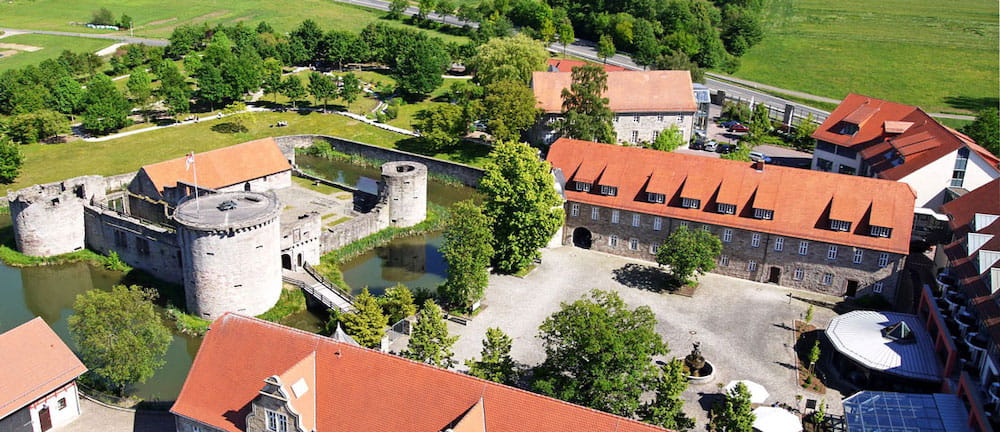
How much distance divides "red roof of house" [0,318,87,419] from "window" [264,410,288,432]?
1608 cm

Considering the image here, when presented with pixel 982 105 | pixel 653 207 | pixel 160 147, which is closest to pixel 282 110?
pixel 160 147

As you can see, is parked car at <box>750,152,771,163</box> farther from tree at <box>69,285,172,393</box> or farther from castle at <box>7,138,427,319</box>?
tree at <box>69,285,172,393</box>

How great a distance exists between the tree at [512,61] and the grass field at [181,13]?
46.4 m

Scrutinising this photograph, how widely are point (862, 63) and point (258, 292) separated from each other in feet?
410

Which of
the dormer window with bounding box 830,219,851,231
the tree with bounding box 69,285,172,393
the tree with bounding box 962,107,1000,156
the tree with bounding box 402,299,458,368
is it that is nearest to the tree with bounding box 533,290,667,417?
the tree with bounding box 402,299,458,368

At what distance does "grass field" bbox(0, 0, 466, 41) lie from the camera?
16062 cm

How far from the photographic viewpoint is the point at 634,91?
92.1 metres

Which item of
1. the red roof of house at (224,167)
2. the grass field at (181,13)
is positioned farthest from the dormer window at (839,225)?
the grass field at (181,13)

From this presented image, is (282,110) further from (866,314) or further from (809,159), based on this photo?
(866,314)

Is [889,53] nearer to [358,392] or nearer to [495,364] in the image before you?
[495,364]

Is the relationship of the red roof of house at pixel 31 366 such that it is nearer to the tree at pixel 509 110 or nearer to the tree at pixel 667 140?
the tree at pixel 509 110

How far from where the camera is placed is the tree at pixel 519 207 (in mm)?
58969

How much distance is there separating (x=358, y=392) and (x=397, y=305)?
18.6 m

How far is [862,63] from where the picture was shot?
5635 inches
